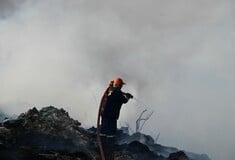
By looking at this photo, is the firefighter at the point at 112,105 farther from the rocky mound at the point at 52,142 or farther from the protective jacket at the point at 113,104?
the rocky mound at the point at 52,142

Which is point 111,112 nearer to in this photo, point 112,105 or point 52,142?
point 112,105

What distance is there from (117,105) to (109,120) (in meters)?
0.68

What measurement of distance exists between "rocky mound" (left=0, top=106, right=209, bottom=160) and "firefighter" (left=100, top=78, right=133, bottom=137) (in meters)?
0.75

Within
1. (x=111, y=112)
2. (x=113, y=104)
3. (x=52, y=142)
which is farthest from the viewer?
(x=111, y=112)

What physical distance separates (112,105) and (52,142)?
2833 millimetres

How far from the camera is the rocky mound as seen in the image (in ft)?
49.3

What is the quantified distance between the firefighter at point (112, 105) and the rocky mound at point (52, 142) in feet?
2.45

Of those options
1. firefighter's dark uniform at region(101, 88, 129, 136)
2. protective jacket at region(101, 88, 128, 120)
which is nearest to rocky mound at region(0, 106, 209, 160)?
firefighter's dark uniform at region(101, 88, 129, 136)

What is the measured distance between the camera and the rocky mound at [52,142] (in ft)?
49.3

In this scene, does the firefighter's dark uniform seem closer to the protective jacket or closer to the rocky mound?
the protective jacket

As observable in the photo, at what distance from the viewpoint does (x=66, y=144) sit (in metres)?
16.9

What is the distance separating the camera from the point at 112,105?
18125 millimetres

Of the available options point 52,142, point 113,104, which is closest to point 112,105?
point 113,104

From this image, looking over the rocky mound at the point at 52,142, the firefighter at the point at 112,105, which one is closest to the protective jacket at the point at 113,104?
the firefighter at the point at 112,105
